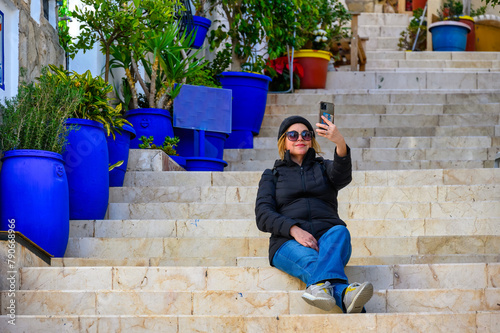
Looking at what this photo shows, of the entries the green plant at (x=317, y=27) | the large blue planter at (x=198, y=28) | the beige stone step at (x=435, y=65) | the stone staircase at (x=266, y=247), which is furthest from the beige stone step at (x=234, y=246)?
the beige stone step at (x=435, y=65)

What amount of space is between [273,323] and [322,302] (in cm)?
22

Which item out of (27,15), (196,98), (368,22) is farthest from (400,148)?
(368,22)

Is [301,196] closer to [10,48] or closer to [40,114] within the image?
[40,114]

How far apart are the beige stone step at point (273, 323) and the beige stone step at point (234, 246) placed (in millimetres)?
1111

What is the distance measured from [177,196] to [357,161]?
1.69 m

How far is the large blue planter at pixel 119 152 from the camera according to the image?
5.79 m

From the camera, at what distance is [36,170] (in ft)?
14.6

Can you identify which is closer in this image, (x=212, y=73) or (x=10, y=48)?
(x=10, y=48)

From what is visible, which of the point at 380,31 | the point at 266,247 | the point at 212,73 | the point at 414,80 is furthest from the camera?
the point at 380,31

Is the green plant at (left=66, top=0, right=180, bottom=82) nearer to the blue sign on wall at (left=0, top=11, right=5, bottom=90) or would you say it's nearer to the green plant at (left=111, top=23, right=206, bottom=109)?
the green plant at (left=111, top=23, right=206, bottom=109)

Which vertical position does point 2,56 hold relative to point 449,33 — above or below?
below

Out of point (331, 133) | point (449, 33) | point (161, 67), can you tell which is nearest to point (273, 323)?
point (331, 133)

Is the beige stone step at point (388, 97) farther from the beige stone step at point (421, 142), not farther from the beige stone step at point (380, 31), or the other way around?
the beige stone step at point (380, 31)

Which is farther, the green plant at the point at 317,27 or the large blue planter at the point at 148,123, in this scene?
the green plant at the point at 317,27
